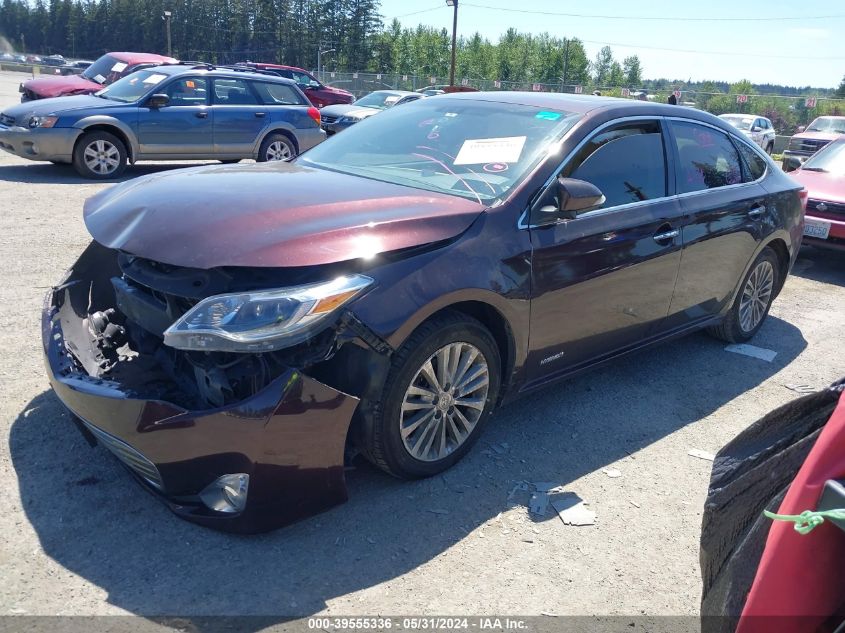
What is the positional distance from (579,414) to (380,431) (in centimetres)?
166

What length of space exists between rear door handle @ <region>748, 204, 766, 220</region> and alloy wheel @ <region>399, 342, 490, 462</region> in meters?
2.80

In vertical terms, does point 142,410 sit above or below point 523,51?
below

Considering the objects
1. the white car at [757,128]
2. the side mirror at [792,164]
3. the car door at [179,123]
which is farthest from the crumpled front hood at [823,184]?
the white car at [757,128]

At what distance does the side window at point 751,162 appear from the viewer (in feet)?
17.2

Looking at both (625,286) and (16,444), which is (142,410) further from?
(625,286)

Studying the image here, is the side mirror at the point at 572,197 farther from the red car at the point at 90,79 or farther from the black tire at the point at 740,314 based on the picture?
the red car at the point at 90,79

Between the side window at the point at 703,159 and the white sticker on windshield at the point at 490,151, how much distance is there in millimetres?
1300

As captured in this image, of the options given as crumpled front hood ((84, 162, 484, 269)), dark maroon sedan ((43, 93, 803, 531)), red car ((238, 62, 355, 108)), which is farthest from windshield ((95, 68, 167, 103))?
red car ((238, 62, 355, 108))

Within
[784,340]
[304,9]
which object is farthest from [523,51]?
[784,340]

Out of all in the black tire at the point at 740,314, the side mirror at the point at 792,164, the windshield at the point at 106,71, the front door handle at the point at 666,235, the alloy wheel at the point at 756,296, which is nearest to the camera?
the front door handle at the point at 666,235

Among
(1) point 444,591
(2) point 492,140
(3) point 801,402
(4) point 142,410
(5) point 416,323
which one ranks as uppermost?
(2) point 492,140

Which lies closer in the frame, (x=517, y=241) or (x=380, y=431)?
(x=380, y=431)

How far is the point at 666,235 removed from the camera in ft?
14.0

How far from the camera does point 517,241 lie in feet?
11.2
